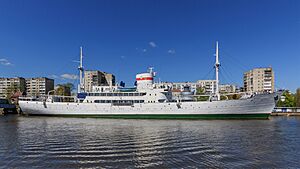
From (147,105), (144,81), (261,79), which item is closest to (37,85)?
(144,81)

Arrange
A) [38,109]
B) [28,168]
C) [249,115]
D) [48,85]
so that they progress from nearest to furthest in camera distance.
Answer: [28,168], [249,115], [38,109], [48,85]

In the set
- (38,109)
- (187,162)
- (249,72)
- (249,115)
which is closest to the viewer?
(187,162)

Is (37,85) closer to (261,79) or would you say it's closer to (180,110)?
(261,79)

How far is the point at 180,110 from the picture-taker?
171 feet

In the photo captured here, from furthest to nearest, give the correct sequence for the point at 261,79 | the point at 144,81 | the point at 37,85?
1. the point at 37,85
2. the point at 261,79
3. the point at 144,81

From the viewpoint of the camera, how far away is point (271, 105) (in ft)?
168

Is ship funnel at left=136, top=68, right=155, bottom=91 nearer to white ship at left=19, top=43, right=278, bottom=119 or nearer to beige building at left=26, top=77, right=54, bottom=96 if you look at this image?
white ship at left=19, top=43, right=278, bottom=119

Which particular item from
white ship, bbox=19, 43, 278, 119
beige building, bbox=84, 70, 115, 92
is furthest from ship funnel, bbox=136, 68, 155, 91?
beige building, bbox=84, 70, 115, 92

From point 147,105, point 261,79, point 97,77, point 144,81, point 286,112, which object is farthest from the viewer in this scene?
point 97,77

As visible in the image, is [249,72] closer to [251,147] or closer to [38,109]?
[38,109]

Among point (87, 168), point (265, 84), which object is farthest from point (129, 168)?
point (265, 84)

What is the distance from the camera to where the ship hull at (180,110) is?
5012 cm

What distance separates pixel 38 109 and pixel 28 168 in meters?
53.7

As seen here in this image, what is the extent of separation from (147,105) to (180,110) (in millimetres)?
7372
